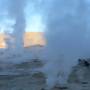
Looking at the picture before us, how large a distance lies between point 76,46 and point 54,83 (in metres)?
1.74

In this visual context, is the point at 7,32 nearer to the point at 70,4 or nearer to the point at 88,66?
the point at 88,66

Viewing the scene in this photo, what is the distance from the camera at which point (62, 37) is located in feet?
43.4

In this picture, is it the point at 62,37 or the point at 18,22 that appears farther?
the point at 18,22

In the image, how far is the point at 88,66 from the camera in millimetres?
20453

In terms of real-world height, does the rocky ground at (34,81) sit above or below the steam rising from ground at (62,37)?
below

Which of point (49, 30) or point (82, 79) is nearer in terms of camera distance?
point (49, 30)

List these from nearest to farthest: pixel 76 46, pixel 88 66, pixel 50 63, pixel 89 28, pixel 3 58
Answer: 1. pixel 50 63
2. pixel 76 46
3. pixel 89 28
4. pixel 88 66
5. pixel 3 58

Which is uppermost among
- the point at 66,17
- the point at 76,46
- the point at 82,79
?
the point at 66,17

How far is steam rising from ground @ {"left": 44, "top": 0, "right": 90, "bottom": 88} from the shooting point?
42.9 feet

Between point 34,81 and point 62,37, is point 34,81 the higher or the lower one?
the lower one

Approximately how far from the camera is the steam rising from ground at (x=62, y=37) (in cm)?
1308

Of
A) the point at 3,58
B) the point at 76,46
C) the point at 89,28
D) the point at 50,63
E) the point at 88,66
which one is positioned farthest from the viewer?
the point at 3,58

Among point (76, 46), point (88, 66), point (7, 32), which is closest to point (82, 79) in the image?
point (76, 46)

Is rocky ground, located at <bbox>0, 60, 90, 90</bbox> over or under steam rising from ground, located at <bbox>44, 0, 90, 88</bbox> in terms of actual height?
under
